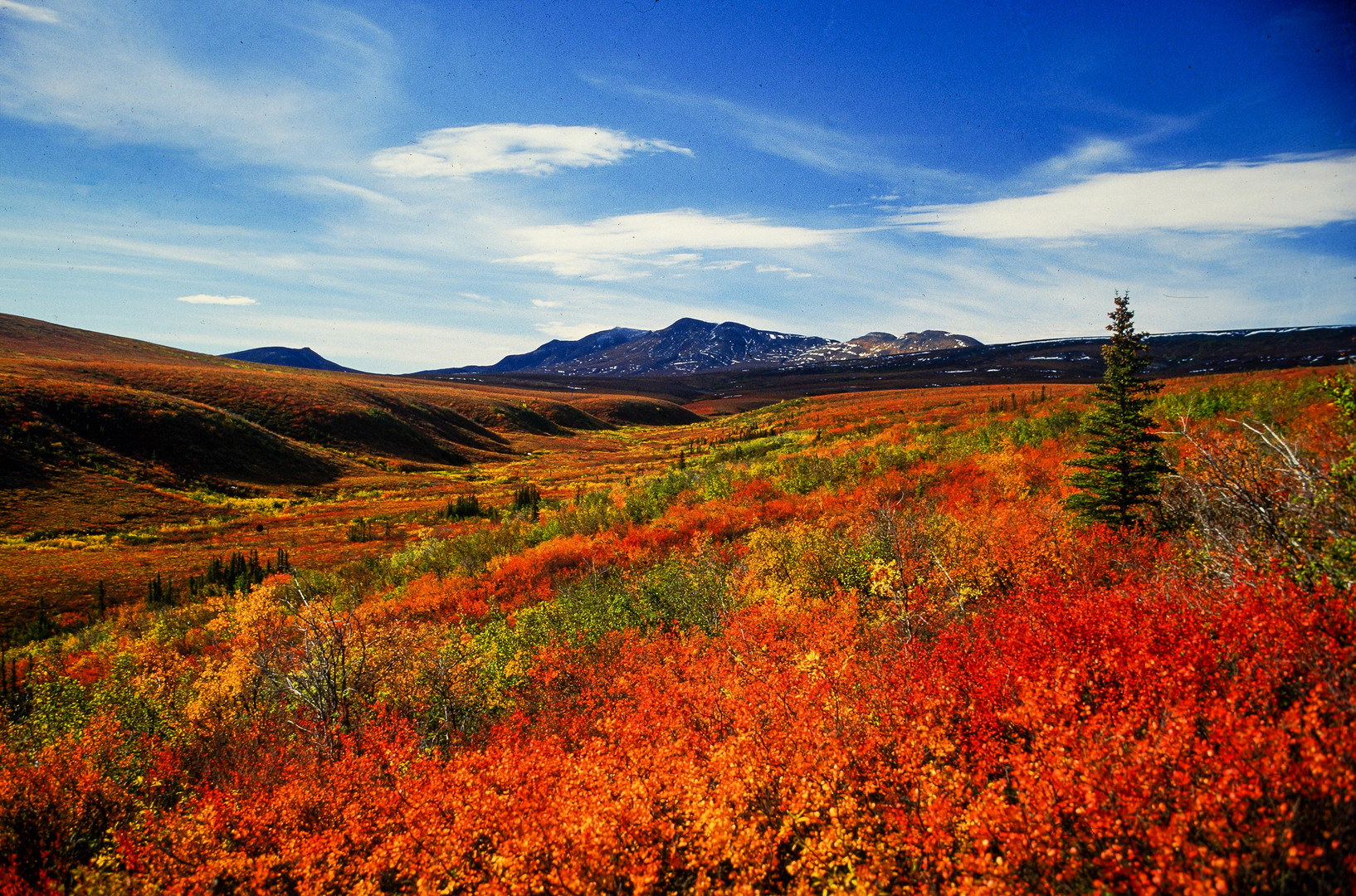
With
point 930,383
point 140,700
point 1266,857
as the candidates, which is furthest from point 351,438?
point 930,383

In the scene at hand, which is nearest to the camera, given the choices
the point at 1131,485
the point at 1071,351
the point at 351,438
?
the point at 1131,485

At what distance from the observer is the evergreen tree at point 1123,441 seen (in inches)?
548

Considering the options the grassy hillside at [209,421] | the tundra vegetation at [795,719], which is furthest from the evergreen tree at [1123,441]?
the grassy hillside at [209,421]

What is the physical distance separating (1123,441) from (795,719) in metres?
12.1

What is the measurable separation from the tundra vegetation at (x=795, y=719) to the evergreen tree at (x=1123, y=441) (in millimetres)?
655

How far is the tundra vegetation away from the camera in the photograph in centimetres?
568

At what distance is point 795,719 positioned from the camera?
902cm

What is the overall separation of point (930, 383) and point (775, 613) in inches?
5270

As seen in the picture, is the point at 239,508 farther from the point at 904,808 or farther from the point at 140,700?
the point at 904,808

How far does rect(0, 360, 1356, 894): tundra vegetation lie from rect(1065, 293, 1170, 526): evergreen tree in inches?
25.8

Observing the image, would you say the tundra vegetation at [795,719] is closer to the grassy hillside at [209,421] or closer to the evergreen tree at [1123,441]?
the evergreen tree at [1123,441]

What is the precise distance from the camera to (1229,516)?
9266 millimetres

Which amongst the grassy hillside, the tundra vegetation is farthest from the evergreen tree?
the grassy hillside

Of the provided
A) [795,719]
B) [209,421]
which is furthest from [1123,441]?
[209,421]
